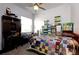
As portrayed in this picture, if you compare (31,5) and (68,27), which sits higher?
(31,5)

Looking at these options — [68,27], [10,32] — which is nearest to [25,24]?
[10,32]

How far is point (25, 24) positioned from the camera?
188 cm

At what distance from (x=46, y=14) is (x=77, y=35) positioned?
0.52 m

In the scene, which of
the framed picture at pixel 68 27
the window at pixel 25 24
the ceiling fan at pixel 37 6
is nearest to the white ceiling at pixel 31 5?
the ceiling fan at pixel 37 6

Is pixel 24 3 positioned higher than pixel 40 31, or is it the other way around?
pixel 24 3

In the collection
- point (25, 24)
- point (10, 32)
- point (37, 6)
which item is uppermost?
point (37, 6)

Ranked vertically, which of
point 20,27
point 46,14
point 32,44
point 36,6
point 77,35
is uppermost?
point 36,6

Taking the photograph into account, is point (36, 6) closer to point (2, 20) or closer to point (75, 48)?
point (2, 20)

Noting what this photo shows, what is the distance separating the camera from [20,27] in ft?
6.13

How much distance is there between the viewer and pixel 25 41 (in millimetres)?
1868

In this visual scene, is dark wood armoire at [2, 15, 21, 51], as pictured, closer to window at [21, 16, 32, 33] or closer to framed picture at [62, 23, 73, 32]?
window at [21, 16, 32, 33]

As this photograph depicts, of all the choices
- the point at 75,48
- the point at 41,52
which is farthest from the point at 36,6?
the point at 75,48

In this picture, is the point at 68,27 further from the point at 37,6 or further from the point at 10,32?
the point at 10,32

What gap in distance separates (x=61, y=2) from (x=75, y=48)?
68cm
